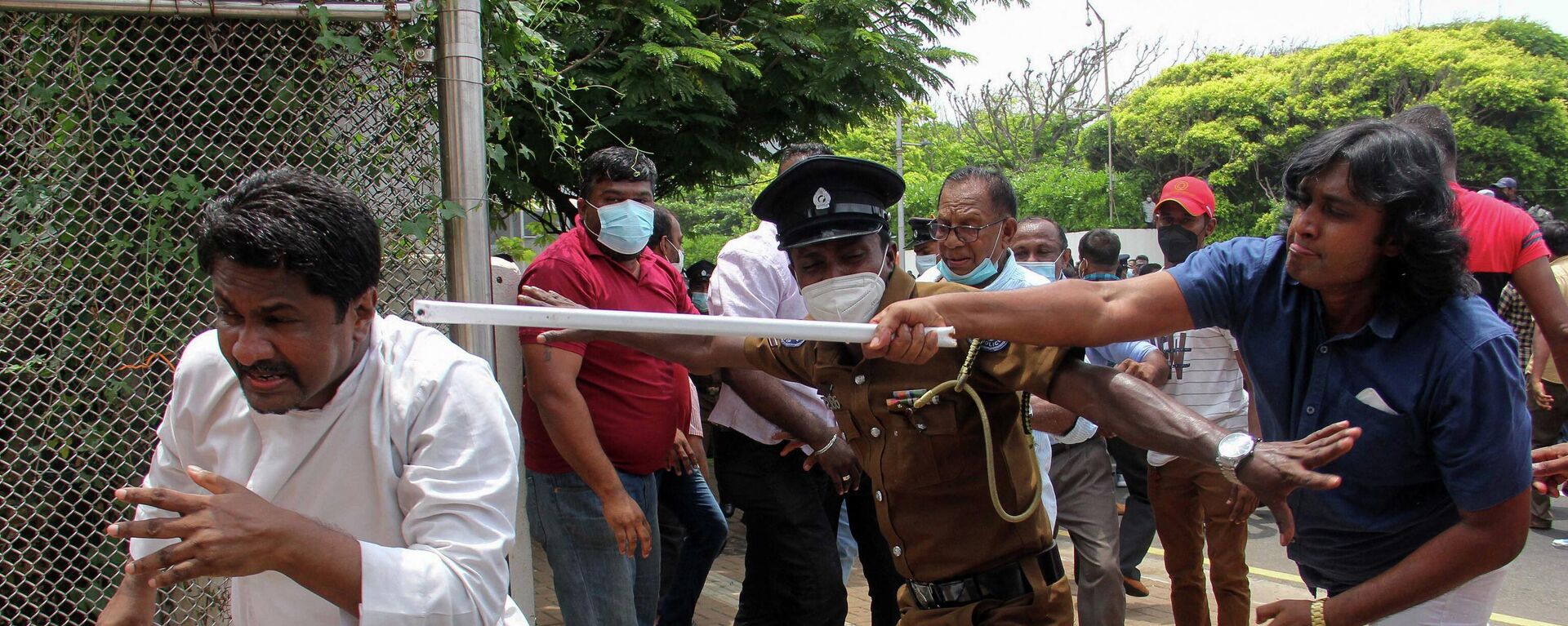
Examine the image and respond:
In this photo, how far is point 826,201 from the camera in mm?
3039

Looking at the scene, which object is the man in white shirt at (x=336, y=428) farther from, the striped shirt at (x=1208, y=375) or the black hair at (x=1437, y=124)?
the striped shirt at (x=1208, y=375)

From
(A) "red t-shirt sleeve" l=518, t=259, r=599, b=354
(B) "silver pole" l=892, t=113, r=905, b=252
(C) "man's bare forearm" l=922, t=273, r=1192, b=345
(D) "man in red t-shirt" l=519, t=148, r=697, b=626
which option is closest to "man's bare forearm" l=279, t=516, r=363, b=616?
(C) "man's bare forearm" l=922, t=273, r=1192, b=345

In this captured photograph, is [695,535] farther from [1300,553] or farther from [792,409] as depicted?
[1300,553]

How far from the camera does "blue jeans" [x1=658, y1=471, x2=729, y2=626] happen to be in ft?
15.2

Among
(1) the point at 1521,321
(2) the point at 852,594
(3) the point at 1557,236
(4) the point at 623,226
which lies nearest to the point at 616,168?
(4) the point at 623,226

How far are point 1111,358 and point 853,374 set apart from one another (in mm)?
2073

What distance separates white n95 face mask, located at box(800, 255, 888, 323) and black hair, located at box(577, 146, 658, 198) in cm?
135

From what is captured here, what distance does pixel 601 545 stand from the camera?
385 cm

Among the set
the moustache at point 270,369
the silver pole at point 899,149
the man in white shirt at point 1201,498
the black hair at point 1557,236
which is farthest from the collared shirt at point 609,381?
the silver pole at point 899,149

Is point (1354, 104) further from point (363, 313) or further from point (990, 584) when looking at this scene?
point (363, 313)

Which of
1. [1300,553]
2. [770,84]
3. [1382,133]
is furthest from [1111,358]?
[770,84]

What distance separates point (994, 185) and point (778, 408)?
1234 millimetres

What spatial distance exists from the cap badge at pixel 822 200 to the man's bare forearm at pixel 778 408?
1.22 metres

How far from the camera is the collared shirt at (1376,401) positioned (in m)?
2.33
